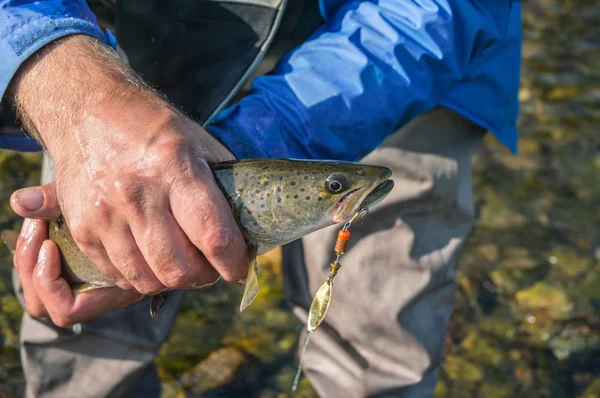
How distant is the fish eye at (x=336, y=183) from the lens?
6.84 feet

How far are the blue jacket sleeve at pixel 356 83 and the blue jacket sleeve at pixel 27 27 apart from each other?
1.89ft

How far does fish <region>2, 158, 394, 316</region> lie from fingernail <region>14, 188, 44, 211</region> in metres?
0.62

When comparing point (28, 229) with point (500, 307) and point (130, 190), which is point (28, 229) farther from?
point (500, 307)

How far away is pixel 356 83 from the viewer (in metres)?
2.44

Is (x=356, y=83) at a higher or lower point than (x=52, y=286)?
higher

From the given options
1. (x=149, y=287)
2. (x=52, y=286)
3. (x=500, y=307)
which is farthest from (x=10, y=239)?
(x=500, y=307)

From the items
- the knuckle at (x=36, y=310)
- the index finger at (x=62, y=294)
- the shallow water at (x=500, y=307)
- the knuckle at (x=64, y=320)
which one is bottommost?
the shallow water at (x=500, y=307)

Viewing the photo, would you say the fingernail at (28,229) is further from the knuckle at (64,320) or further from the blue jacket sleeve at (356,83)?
the blue jacket sleeve at (356,83)

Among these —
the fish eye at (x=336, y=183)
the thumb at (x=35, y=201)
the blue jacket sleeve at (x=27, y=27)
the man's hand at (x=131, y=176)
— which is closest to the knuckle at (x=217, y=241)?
the man's hand at (x=131, y=176)

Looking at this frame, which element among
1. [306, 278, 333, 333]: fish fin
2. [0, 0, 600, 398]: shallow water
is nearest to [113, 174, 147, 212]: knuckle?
[306, 278, 333, 333]: fish fin

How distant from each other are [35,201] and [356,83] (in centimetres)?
117

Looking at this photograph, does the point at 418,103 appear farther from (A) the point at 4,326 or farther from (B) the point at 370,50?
(A) the point at 4,326

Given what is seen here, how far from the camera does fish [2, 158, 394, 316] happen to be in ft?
6.81

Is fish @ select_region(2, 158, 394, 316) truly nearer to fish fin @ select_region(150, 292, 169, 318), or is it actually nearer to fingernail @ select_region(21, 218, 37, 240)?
fish fin @ select_region(150, 292, 169, 318)
